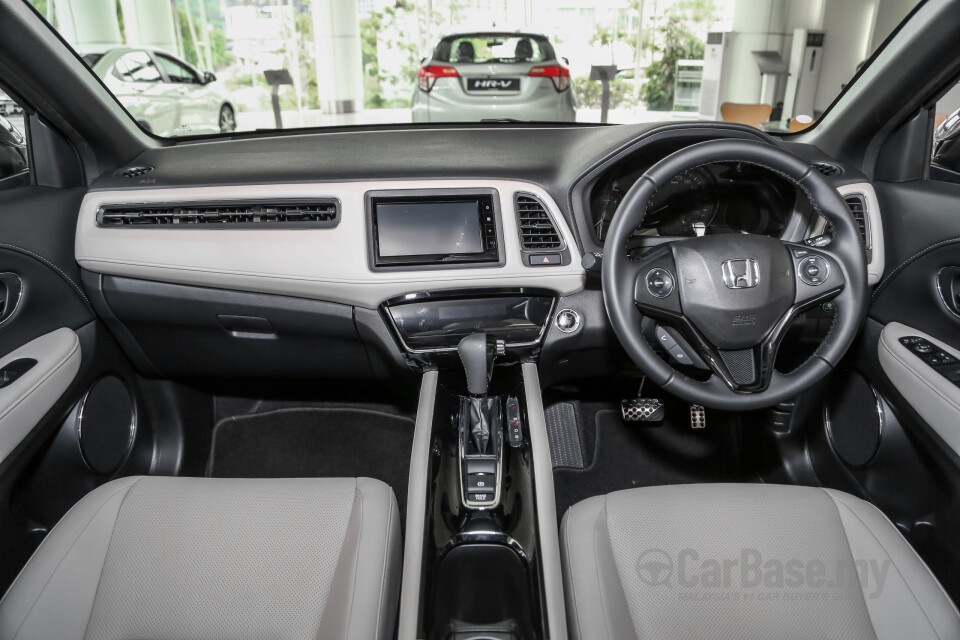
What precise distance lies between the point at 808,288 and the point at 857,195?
0.58 m

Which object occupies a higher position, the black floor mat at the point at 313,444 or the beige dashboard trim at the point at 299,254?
the beige dashboard trim at the point at 299,254

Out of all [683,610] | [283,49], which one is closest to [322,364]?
[683,610]

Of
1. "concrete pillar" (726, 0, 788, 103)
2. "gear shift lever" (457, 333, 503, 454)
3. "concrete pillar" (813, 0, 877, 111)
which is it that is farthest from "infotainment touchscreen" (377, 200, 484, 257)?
"concrete pillar" (726, 0, 788, 103)

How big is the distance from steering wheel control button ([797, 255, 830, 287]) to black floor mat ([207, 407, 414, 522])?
1.42 meters

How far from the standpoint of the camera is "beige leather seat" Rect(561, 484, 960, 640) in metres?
1.08

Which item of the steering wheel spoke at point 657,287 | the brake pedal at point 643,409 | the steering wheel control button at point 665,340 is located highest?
the steering wheel spoke at point 657,287

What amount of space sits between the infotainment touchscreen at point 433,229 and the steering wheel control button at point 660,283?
47 cm

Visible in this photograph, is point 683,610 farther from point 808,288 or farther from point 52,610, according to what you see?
point 52,610

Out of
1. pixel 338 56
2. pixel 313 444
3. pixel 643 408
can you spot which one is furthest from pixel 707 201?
pixel 338 56

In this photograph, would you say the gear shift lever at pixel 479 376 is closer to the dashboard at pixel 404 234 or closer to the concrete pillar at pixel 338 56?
the dashboard at pixel 404 234

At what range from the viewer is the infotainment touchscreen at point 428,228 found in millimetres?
1654

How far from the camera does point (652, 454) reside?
2334mm

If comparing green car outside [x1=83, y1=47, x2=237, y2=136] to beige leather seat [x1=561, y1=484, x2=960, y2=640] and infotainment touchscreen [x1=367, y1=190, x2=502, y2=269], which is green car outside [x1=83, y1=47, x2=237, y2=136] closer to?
infotainment touchscreen [x1=367, y1=190, x2=502, y2=269]

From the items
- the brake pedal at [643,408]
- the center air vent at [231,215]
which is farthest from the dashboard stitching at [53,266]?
the brake pedal at [643,408]
